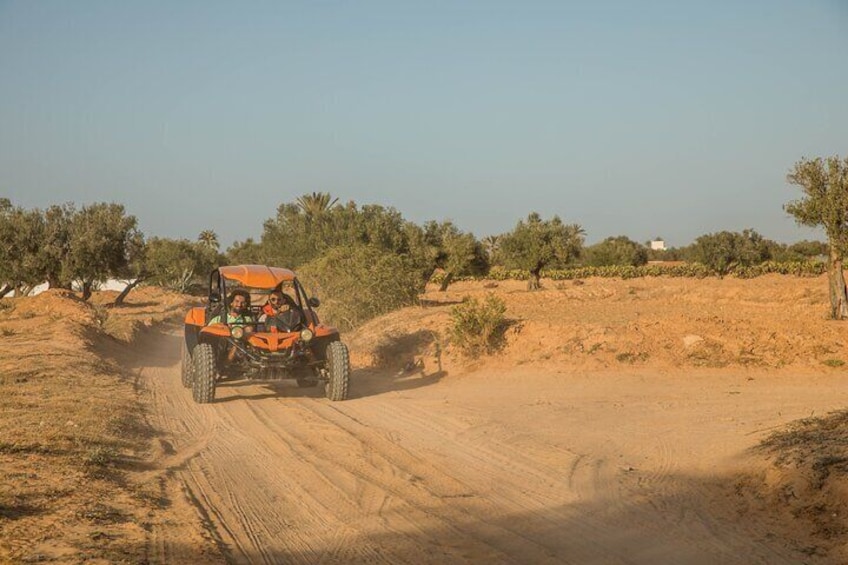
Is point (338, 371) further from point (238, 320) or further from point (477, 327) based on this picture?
point (477, 327)

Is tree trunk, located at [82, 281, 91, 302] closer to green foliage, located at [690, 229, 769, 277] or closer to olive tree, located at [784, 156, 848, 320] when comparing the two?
olive tree, located at [784, 156, 848, 320]

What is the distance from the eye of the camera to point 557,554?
5520 millimetres

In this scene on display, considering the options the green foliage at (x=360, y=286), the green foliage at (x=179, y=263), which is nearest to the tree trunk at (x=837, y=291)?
the green foliage at (x=360, y=286)

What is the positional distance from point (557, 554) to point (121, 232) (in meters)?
35.6

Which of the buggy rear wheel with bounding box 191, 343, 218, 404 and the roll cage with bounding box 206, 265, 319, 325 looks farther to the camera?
the roll cage with bounding box 206, 265, 319, 325

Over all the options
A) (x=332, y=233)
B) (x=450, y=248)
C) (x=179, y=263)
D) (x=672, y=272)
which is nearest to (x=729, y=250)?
(x=672, y=272)

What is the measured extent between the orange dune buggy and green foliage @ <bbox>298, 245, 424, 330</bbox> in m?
10.8

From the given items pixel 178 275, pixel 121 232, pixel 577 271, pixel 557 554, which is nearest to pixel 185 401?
pixel 557 554

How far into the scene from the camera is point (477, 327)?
17.2 m

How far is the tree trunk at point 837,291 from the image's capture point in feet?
69.7

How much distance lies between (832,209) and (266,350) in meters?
16.3

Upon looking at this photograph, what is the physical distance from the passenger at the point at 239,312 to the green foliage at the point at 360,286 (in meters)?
10.4

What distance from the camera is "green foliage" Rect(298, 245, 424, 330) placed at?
973 inches

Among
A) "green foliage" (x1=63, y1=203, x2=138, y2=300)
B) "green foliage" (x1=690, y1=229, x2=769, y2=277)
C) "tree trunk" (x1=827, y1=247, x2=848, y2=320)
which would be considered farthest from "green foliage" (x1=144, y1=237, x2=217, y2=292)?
"tree trunk" (x1=827, y1=247, x2=848, y2=320)
